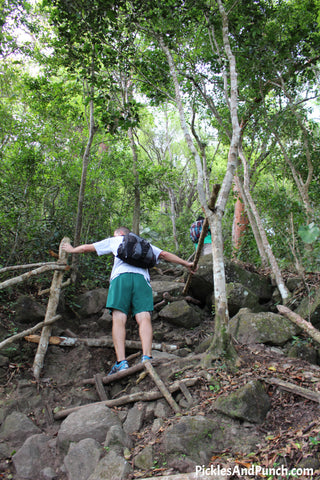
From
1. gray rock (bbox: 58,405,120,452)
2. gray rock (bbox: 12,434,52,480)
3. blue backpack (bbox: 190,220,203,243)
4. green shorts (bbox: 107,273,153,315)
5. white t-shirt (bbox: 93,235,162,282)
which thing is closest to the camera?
gray rock (bbox: 12,434,52,480)

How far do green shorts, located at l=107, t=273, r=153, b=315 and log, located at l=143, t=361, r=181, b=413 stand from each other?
0.80m

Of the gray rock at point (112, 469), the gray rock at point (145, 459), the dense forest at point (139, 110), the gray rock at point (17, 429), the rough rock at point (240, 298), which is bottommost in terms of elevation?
the gray rock at point (17, 429)

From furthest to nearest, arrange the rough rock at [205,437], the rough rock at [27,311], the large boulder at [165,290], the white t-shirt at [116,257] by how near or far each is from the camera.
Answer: the large boulder at [165,290]
the rough rock at [27,311]
the white t-shirt at [116,257]
the rough rock at [205,437]

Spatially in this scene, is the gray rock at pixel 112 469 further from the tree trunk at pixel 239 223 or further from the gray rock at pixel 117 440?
the tree trunk at pixel 239 223

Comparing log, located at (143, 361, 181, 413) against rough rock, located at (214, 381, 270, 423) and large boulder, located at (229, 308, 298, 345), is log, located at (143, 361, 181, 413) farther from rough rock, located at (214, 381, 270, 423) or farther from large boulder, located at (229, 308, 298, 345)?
large boulder, located at (229, 308, 298, 345)

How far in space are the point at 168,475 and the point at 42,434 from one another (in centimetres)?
162

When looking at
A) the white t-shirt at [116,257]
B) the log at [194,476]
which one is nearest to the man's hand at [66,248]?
the white t-shirt at [116,257]

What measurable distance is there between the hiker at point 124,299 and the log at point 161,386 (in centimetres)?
18

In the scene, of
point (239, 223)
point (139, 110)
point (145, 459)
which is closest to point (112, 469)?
point (145, 459)

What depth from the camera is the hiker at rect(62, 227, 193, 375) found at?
171 inches

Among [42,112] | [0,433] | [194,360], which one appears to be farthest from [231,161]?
[42,112]

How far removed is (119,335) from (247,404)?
1.90 metres

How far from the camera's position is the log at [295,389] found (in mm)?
3156

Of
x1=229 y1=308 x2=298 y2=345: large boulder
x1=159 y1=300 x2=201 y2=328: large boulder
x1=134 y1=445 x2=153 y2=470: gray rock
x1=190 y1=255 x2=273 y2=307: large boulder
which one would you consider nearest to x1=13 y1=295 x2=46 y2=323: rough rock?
x1=159 y1=300 x2=201 y2=328: large boulder
